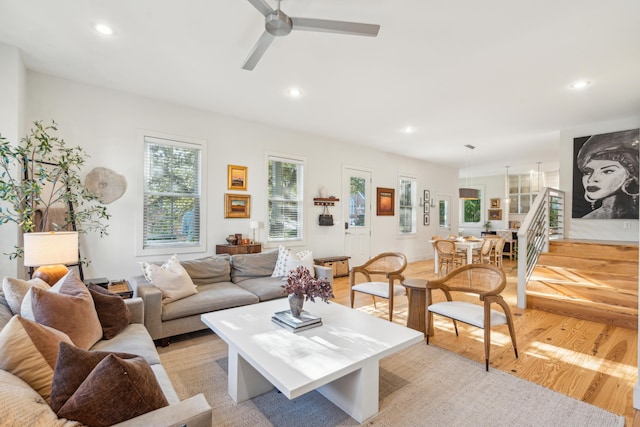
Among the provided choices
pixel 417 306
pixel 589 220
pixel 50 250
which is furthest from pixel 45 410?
pixel 589 220

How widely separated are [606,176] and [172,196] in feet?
22.7

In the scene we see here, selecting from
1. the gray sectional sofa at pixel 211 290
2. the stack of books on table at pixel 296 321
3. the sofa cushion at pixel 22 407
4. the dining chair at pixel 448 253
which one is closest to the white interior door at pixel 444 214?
the dining chair at pixel 448 253

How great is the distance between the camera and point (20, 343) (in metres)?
1.14

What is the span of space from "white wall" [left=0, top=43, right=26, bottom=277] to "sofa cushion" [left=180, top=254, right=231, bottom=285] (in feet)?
5.08

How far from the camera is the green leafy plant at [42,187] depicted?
8.91 ft

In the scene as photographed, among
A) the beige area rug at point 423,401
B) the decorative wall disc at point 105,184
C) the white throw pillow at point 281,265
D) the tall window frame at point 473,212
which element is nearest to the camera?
the beige area rug at point 423,401

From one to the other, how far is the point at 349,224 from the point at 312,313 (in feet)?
13.5

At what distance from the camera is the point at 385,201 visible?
732 centimetres

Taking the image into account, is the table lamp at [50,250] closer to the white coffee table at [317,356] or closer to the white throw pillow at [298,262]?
the white coffee table at [317,356]

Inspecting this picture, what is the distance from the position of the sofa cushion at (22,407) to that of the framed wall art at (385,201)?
6596 millimetres

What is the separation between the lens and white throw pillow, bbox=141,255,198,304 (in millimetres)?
3038

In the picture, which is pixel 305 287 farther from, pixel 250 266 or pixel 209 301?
pixel 250 266

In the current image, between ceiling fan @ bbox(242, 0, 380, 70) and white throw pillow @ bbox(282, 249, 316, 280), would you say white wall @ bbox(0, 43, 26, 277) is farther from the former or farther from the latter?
white throw pillow @ bbox(282, 249, 316, 280)

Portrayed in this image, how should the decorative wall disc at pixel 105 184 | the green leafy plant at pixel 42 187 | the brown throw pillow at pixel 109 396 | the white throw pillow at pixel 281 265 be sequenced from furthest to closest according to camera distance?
1. the white throw pillow at pixel 281 265
2. the decorative wall disc at pixel 105 184
3. the green leafy plant at pixel 42 187
4. the brown throw pillow at pixel 109 396
